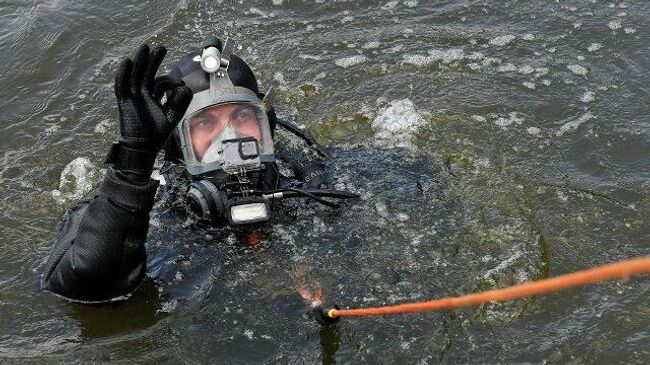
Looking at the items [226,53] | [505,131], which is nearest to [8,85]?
[226,53]

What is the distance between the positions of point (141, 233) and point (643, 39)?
4.86m

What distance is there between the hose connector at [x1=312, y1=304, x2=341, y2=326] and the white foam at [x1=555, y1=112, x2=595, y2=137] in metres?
2.79

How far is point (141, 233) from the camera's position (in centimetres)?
405

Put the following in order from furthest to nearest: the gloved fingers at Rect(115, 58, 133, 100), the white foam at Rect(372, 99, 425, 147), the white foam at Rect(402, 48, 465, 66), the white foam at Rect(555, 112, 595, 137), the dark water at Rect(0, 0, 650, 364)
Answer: the white foam at Rect(402, 48, 465, 66) < the white foam at Rect(372, 99, 425, 147) < the white foam at Rect(555, 112, 595, 137) < the dark water at Rect(0, 0, 650, 364) < the gloved fingers at Rect(115, 58, 133, 100)

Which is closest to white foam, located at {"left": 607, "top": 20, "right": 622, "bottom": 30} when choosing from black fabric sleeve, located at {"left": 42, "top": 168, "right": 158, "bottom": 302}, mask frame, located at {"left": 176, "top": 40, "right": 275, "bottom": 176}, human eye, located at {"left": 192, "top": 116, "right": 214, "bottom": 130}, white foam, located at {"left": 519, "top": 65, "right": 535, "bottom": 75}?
white foam, located at {"left": 519, "top": 65, "right": 535, "bottom": 75}

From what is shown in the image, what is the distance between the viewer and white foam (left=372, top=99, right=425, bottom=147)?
19.4 feet

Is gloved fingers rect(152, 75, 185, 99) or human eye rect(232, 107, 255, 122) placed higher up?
gloved fingers rect(152, 75, 185, 99)

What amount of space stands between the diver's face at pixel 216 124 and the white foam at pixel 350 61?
2170 millimetres

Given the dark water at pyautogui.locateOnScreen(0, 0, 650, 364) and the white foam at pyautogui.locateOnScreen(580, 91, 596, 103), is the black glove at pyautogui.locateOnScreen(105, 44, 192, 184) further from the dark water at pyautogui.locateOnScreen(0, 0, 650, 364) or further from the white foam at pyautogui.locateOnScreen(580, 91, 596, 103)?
the white foam at pyautogui.locateOnScreen(580, 91, 596, 103)

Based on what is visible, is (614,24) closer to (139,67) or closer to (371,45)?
(371,45)

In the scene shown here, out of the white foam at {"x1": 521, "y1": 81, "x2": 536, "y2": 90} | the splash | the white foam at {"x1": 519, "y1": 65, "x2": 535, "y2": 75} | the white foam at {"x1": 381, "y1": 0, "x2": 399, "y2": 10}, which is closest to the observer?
the splash

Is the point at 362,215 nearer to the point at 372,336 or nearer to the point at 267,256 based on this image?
the point at 267,256

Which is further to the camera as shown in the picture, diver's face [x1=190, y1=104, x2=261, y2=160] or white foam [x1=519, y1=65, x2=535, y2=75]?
white foam [x1=519, y1=65, x2=535, y2=75]

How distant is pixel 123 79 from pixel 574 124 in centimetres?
359
